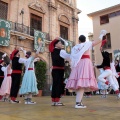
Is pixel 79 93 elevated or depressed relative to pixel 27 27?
depressed

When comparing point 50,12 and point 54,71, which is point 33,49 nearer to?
point 50,12

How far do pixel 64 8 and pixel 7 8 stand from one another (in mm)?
6365

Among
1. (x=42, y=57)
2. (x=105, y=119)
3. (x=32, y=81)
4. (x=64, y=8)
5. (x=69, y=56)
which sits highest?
(x=64, y=8)

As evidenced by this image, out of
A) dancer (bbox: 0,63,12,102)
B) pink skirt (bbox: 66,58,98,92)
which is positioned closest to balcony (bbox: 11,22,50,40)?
dancer (bbox: 0,63,12,102)

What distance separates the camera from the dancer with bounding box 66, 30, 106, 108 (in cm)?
423

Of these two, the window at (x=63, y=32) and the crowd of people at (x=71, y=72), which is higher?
the window at (x=63, y=32)

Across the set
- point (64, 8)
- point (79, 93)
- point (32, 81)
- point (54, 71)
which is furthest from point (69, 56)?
point (64, 8)

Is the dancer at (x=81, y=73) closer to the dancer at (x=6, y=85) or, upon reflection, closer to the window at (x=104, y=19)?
the dancer at (x=6, y=85)

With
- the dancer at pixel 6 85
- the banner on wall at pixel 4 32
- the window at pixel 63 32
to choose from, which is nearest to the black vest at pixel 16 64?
the dancer at pixel 6 85

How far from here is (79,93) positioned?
4.33 meters

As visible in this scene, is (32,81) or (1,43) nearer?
(32,81)

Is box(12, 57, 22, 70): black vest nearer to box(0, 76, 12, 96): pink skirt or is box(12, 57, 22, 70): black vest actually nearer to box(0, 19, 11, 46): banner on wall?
box(0, 76, 12, 96): pink skirt

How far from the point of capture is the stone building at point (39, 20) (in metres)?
14.1

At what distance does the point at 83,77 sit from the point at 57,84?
95 cm
